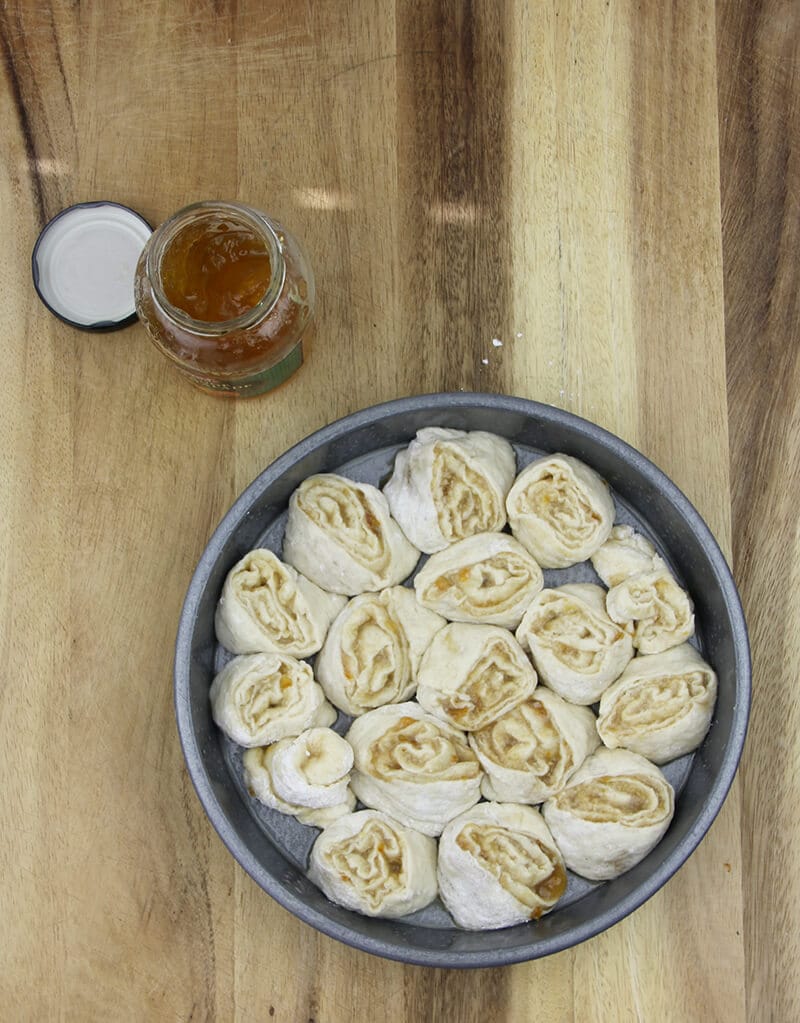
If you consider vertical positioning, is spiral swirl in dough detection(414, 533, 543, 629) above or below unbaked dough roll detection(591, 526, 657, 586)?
below

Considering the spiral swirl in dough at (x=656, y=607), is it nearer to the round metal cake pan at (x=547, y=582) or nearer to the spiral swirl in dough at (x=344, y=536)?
the round metal cake pan at (x=547, y=582)

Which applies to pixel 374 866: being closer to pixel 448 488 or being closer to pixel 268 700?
pixel 268 700

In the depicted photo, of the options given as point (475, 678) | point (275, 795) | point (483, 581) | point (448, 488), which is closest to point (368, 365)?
point (448, 488)

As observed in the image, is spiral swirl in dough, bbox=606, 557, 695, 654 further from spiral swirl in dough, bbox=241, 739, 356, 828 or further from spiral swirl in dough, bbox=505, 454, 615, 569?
spiral swirl in dough, bbox=241, 739, 356, 828

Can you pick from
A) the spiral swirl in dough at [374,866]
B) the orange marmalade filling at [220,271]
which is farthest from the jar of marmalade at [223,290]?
the spiral swirl in dough at [374,866]

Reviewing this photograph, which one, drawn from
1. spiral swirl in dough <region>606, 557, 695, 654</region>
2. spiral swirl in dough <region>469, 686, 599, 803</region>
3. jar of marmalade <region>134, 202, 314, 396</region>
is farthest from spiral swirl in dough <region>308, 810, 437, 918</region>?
jar of marmalade <region>134, 202, 314, 396</region>

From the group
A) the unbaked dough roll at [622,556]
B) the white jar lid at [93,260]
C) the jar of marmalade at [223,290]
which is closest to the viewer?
the jar of marmalade at [223,290]
